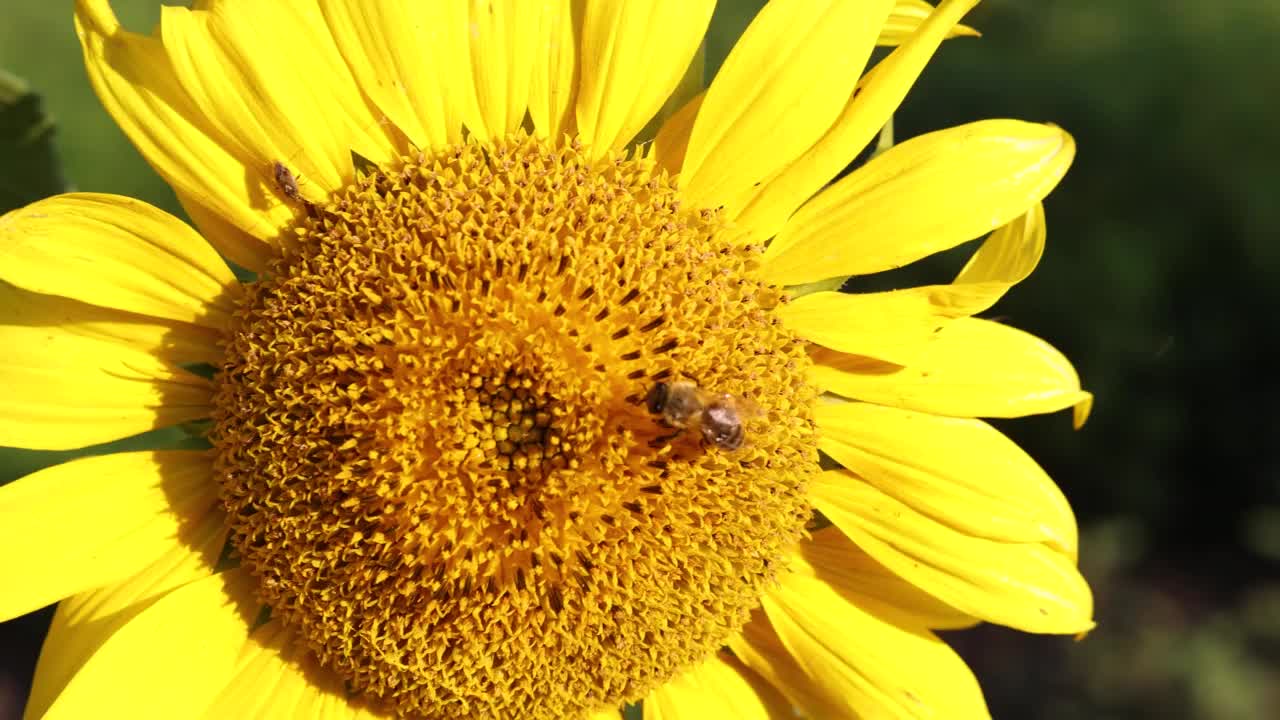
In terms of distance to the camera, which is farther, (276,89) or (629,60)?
(629,60)

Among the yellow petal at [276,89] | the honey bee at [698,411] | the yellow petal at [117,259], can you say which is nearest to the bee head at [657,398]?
the honey bee at [698,411]

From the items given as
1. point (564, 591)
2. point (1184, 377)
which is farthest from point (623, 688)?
point (1184, 377)

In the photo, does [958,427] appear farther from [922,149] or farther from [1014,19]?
[1014,19]

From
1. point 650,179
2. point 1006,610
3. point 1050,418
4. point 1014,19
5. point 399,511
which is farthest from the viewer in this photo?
point 1014,19

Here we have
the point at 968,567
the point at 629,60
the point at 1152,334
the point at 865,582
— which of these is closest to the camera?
the point at 629,60

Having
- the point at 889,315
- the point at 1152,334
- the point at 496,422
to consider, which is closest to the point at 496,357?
the point at 496,422

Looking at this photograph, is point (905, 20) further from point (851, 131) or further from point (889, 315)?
point (889, 315)

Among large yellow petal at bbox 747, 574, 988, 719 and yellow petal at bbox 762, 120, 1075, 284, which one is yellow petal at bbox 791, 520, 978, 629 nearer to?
large yellow petal at bbox 747, 574, 988, 719
